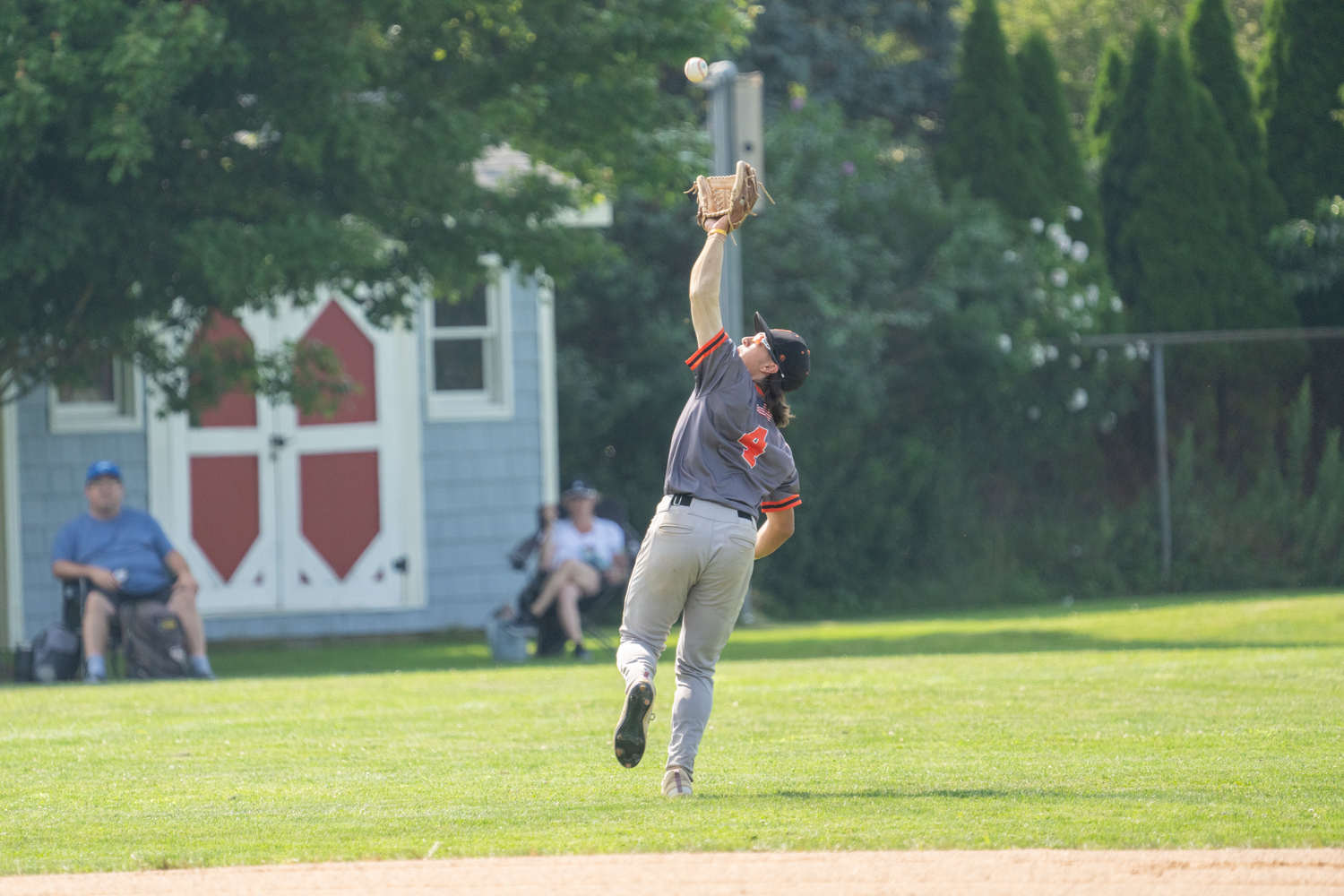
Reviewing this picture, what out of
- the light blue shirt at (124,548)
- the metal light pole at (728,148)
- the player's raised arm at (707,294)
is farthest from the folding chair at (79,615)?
the player's raised arm at (707,294)

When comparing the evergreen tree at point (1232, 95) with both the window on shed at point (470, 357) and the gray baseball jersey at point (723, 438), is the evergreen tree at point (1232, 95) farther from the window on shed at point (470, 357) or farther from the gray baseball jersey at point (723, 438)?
the gray baseball jersey at point (723, 438)

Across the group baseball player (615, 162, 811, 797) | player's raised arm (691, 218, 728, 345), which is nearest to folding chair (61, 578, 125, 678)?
baseball player (615, 162, 811, 797)

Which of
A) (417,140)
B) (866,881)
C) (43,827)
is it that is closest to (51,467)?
(417,140)

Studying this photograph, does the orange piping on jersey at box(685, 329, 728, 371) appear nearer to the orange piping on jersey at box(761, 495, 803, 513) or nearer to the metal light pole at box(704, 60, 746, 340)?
the orange piping on jersey at box(761, 495, 803, 513)

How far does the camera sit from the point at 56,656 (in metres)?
12.3

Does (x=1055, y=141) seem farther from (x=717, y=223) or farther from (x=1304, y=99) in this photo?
(x=717, y=223)

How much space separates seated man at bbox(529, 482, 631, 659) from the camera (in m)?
13.5

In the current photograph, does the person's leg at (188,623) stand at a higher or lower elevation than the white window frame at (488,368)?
lower

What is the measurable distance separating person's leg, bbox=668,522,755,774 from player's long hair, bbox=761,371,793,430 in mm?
437

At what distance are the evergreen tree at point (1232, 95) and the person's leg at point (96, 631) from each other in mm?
13903

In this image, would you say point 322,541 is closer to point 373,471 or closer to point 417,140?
point 373,471

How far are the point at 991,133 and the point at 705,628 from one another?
52.1 ft

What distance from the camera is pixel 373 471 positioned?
17.0m

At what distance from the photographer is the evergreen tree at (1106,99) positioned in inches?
856
